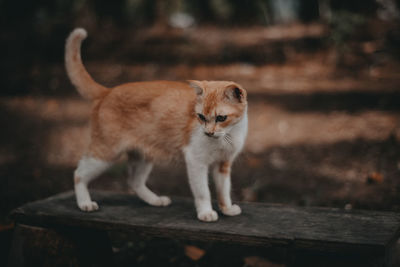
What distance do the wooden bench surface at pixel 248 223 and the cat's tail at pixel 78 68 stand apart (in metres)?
0.91

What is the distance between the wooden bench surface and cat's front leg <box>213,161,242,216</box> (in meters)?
0.09

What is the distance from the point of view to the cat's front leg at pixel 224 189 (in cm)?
268

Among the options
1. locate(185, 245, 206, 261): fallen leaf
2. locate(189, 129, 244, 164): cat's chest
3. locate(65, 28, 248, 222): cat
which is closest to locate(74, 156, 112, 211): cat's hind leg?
locate(65, 28, 248, 222): cat

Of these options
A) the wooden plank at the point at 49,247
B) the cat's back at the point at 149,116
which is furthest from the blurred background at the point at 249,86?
the wooden plank at the point at 49,247

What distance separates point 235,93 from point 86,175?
1328 mm

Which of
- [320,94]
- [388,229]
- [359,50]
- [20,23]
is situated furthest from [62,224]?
[20,23]

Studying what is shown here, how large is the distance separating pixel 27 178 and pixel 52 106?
2395 mm

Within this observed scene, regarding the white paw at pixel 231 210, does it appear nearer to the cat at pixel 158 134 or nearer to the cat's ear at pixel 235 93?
the cat at pixel 158 134

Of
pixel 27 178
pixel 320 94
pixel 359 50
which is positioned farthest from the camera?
pixel 359 50

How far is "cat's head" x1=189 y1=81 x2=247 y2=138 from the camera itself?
2.27m

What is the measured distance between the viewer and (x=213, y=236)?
228 cm

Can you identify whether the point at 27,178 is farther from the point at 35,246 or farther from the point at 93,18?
the point at 93,18

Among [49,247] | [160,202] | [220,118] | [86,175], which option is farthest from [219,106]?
[49,247]

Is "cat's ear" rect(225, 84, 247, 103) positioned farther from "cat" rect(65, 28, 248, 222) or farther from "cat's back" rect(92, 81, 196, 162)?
"cat's back" rect(92, 81, 196, 162)
